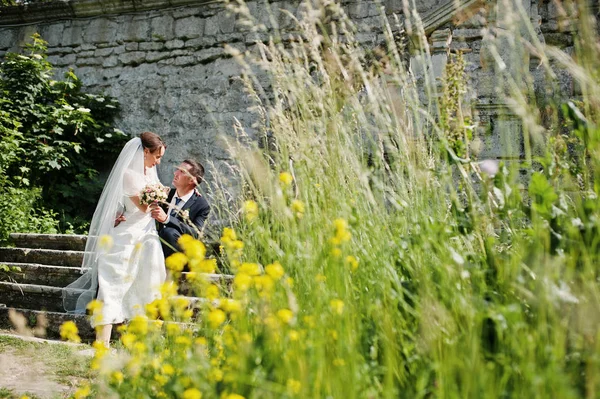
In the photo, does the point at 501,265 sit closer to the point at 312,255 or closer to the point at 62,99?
the point at 312,255

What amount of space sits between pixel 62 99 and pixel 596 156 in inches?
285

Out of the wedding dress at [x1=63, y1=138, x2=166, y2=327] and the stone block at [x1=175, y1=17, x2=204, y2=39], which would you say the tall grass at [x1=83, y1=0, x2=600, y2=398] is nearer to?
the wedding dress at [x1=63, y1=138, x2=166, y2=327]

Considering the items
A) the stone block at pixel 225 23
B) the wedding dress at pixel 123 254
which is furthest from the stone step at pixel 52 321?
the stone block at pixel 225 23

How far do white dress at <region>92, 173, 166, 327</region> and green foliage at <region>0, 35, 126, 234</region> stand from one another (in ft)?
9.90

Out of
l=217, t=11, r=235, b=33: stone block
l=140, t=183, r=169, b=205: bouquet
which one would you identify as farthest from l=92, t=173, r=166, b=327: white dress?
l=217, t=11, r=235, b=33: stone block

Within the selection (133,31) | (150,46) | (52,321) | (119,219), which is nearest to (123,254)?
(119,219)

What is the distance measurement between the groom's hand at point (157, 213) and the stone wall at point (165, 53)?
2.88 m

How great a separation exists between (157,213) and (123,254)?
42 centimetres

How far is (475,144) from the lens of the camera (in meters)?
1.82

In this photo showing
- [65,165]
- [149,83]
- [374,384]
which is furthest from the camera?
[149,83]

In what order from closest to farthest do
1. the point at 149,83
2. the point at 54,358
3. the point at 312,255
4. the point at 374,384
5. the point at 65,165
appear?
the point at 374,384 < the point at 312,255 < the point at 54,358 < the point at 65,165 < the point at 149,83

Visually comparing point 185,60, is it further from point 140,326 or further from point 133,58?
point 140,326

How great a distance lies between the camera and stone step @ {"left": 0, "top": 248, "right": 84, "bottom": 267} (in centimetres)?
514

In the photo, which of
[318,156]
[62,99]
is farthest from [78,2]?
[318,156]
